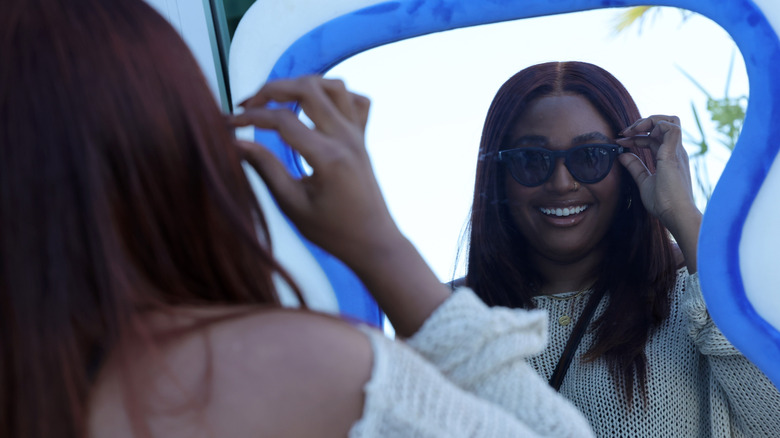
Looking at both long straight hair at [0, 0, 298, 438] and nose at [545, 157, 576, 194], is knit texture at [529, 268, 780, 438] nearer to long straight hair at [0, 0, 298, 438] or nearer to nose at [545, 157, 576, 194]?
nose at [545, 157, 576, 194]

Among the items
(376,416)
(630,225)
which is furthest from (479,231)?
(376,416)

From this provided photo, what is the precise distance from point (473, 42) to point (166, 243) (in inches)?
28.4

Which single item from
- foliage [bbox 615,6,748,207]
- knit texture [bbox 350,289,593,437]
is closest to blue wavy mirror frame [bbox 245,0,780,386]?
foliage [bbox 615,6,748,207]

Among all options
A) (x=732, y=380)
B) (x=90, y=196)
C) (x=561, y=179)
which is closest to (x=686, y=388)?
(x=732, y=380)

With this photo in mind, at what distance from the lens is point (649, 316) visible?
3.49 feet

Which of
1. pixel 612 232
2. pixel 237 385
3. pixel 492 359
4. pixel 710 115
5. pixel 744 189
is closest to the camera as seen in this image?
pixel 237 385

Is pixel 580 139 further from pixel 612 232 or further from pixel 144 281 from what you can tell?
pixel 144 281

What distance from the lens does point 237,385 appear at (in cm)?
40

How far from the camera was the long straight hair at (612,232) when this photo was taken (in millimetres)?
1050

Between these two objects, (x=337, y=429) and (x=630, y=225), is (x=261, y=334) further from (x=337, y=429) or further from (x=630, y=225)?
(x=630, y=225)

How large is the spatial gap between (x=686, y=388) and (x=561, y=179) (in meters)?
0.34

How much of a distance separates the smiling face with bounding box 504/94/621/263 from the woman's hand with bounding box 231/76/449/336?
52 cm

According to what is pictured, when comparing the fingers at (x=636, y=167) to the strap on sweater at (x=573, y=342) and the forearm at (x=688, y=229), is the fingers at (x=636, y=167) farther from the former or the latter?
the strap on sweater at (x=573, y=342)

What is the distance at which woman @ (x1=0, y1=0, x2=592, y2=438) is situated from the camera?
41 centimetres
